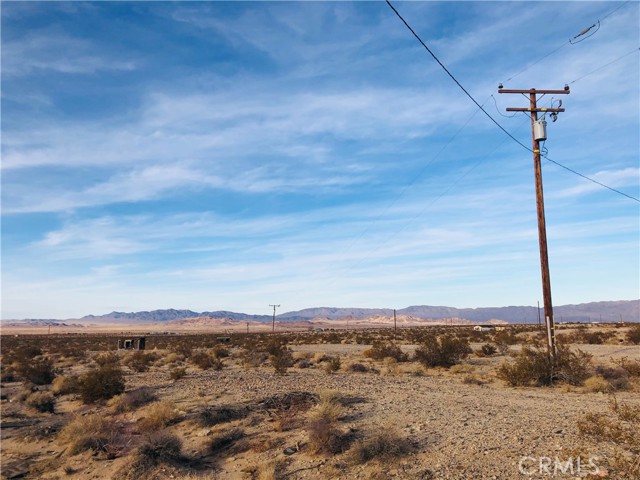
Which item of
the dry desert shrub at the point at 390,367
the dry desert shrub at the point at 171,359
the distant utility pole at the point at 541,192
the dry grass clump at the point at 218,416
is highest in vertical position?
the distant utility pole at the point at 541,192

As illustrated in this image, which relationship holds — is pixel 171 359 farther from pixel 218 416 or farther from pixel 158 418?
pixel 218 416

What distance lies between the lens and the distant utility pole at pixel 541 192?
17.8 metres

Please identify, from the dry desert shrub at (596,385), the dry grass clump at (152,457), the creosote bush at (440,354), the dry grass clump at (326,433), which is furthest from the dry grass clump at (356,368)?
the dry grass clump at (152,457)

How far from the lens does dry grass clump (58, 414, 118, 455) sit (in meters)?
11.6

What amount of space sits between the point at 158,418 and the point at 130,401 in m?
3.64

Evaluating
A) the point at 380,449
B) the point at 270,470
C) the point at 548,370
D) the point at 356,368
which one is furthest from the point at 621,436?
the point at 356,368

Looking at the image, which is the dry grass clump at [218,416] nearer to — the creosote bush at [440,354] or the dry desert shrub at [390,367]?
the dry desert shrub at [390,367]

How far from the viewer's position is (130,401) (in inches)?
629

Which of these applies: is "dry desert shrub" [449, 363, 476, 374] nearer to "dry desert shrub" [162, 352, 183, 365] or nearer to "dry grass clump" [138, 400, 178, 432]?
"dry grass clump" [138, 400, 178, 432]

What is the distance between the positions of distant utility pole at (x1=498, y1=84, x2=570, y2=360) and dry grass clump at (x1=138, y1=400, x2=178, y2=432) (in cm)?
1390

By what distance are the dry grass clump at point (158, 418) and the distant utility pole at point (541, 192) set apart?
13898mm

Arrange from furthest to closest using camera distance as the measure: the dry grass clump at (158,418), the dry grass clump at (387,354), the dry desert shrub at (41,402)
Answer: the dry grass clump at (387,354)
the dry desert shrub at (41,402)
the dry grass clump at (158,418)

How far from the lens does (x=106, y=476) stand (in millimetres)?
10000

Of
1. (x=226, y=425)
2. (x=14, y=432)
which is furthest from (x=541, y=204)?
(x=14, y=432)
